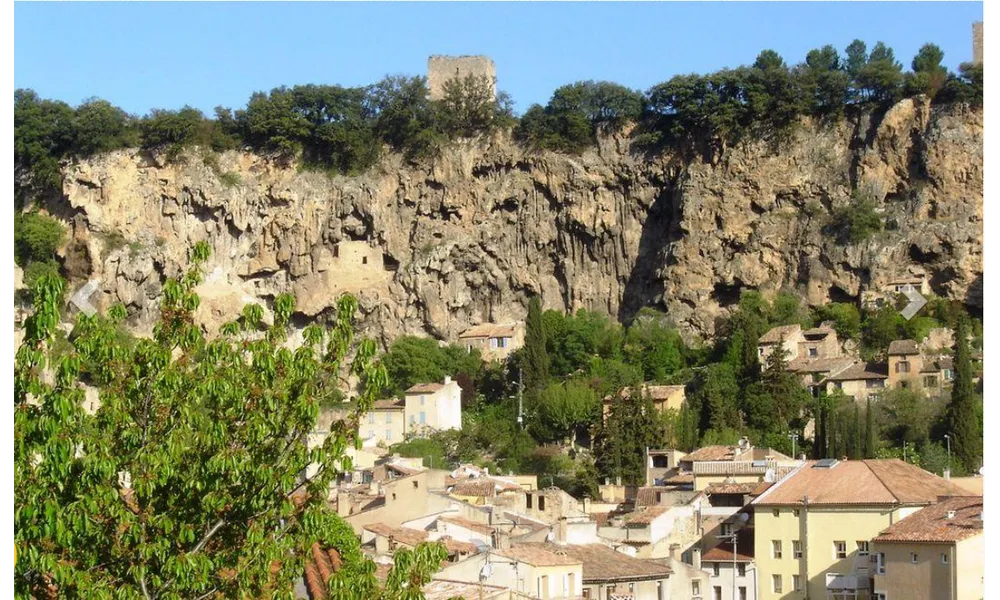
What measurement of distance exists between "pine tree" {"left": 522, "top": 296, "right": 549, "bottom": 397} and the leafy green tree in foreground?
6004 cm

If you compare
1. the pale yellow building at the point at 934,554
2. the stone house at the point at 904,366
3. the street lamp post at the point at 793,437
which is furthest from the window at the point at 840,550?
the stone house at the point at 904,366

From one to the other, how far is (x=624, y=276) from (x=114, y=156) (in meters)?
23.7

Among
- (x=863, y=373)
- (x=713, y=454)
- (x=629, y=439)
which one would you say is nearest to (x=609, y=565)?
(x=713, y=454)

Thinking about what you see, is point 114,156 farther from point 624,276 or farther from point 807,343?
point 807,343

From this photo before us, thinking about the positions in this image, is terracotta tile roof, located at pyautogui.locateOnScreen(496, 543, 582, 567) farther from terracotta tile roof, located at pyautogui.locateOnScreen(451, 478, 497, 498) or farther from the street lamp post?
the street lamp post

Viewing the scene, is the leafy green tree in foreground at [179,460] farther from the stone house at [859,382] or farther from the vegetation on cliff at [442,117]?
the vegetation on cliff at [442,117]

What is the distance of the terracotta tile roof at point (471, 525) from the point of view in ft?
131

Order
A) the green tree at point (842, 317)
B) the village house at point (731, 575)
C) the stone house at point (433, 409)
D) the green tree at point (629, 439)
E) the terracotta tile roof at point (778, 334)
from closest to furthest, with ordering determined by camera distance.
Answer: the village house at point (731, 575)
the green tree at point (629, 439)
the terracotta tile roof at point (778, 334)
the stone house at point (433, 409)
the green tree at point (842, 317)

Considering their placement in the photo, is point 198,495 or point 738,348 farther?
point 738,348

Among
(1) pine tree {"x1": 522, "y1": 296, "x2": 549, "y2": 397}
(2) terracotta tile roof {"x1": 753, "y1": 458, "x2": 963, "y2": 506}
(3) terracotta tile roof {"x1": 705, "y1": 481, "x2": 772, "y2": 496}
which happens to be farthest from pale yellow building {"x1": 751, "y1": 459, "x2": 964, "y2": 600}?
(1) pine tree {"x1": 522, "y1": 296, "x2": 549, "y2": 397}

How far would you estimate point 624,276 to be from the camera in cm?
8625

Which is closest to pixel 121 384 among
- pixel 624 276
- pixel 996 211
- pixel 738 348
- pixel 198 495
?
pixel 198 495

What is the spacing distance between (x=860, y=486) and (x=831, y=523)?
125 centimetres

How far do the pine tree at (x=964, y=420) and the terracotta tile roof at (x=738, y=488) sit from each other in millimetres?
11551
